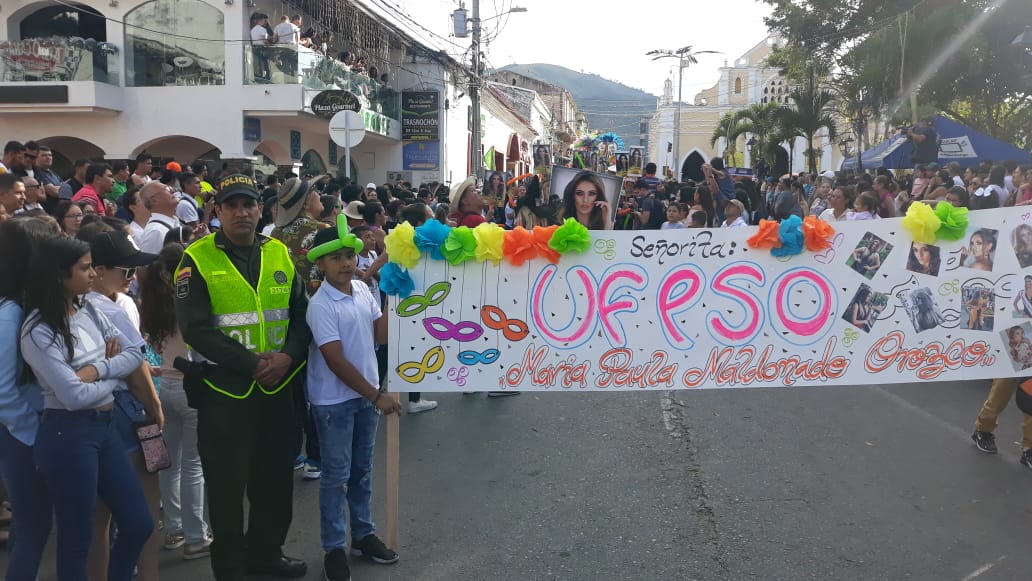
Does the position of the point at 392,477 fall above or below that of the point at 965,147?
below

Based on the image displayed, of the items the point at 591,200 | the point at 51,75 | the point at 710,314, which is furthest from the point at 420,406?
the point at 51,75

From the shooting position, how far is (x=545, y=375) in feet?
14.3

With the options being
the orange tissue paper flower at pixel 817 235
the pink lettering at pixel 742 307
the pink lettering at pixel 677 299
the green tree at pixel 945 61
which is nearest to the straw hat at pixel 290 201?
the pink lettering at pixel 677 299

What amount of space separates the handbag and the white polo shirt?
0.69 metres

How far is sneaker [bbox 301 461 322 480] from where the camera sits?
5.46 m

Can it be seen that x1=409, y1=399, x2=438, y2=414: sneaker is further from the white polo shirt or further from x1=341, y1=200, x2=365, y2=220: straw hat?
the white polo shirt

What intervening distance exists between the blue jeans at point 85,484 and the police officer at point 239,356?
0.41m

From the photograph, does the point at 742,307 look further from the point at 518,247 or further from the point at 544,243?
the point at 518,247

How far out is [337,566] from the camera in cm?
385

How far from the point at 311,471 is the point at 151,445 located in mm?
2048

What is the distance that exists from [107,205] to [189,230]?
3520mm

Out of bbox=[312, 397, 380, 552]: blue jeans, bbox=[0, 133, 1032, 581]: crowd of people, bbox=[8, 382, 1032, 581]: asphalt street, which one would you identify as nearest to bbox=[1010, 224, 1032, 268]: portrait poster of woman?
bbox=[0, 133, 1032, 581]: crowd of people

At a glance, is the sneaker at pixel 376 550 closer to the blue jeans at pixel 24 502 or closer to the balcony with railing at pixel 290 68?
the blue jeans at pixel 24 502

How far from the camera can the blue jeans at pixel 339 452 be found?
→ 3838 mm
